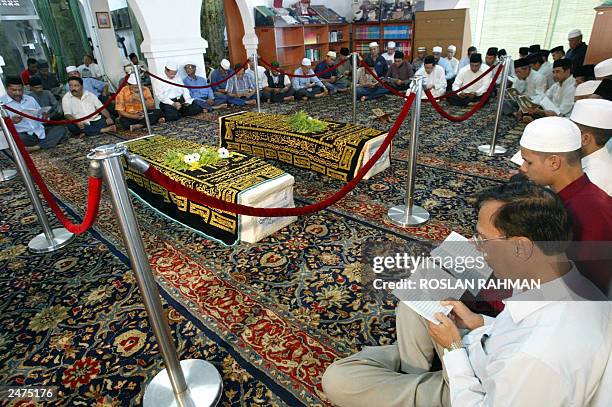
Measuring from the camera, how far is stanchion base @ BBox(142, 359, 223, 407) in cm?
161

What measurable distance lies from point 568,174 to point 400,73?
22.7ft

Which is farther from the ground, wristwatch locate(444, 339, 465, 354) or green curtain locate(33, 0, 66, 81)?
green curtain locate(33, 0, 66, 81)

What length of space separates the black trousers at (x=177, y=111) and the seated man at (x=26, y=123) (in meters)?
1.79

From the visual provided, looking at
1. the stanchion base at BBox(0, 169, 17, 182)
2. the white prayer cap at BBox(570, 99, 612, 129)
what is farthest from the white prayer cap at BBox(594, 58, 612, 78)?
the stanchion base at BBox(0, 169, 17, 182)

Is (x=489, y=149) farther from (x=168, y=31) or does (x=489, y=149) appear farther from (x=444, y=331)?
(x=168, y=31)

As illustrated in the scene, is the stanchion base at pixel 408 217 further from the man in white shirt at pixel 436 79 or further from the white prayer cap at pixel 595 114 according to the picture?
the man in white shirt at pixel 436 79

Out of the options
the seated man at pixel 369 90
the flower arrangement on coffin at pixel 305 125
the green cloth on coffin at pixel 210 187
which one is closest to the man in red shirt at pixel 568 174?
the green cloth on coffin at pixel 210 187

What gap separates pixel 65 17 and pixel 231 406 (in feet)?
39.7

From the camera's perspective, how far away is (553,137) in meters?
1.83

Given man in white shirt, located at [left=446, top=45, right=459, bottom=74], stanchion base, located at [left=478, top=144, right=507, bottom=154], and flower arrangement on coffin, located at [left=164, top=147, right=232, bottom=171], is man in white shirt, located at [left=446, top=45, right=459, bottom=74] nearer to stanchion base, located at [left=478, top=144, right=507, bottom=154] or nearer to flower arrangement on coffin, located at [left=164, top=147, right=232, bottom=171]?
stanchion base, located at [left=478, top=144, right=507, bottom=154]

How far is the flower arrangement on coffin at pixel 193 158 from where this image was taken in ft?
10.6

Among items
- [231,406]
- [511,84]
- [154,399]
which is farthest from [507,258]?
[511,84]

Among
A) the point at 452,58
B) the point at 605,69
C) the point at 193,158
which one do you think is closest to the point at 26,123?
the point at 193,158

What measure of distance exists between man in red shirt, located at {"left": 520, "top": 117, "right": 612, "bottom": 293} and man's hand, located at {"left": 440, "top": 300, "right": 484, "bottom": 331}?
48 cm
